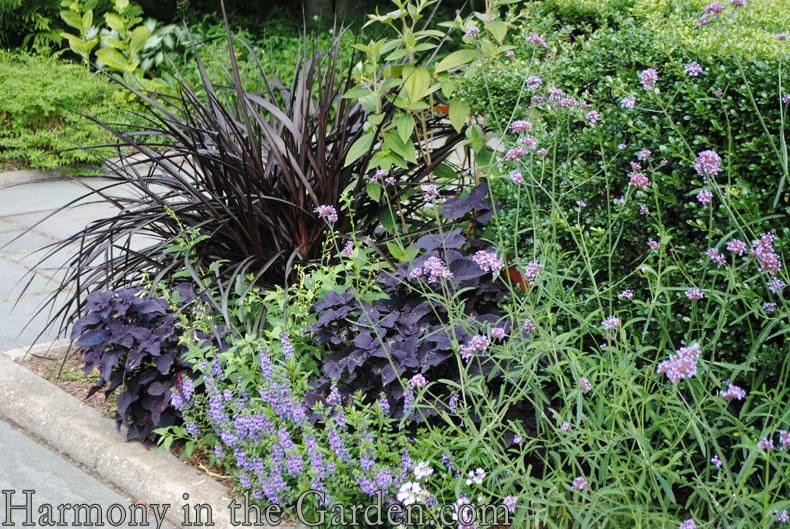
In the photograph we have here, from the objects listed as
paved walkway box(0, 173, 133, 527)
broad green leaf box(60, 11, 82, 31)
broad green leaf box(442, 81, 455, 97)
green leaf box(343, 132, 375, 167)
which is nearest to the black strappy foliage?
green leaf box(343, 132, 375, 167)

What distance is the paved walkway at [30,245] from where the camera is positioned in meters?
3.73

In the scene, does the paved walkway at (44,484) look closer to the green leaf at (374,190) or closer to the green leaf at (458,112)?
the green leaf at (374,190)

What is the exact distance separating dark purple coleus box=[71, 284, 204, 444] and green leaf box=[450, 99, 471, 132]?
1329mm

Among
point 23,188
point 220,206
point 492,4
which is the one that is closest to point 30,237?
point 23,188

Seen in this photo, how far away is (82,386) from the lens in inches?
121

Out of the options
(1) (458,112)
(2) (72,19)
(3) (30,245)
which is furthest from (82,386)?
(2) (72,19)

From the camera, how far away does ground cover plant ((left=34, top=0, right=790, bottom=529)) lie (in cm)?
190

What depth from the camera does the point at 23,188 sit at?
6.76 meters

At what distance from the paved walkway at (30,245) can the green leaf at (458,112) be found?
4.73ft

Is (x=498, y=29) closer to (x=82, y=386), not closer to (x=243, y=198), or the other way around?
(x=243, y=198)

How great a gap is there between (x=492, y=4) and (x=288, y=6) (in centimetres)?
917

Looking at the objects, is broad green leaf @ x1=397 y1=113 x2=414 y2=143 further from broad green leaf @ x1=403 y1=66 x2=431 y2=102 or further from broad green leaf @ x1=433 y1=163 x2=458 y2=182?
broad green leaf @ x1=433 y1=163 x2=458 y2=182

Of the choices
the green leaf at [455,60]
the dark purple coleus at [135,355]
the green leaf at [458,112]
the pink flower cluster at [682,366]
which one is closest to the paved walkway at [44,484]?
the dark purple coleus at [135,355]

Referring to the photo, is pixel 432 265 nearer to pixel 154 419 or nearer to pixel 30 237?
pixel 154 419
